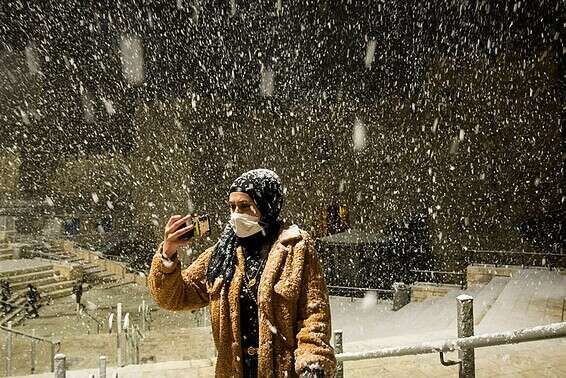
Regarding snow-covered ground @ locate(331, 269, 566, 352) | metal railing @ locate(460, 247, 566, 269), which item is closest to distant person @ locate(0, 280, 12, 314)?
snow-covered ground @ locate(331, 269, 566, 352)

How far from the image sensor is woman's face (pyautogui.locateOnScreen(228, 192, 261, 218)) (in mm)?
2305

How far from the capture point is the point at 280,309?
7.02ft

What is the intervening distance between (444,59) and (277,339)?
22874mm

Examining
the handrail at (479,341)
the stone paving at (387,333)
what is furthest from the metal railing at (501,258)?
the handrail at (479,341)

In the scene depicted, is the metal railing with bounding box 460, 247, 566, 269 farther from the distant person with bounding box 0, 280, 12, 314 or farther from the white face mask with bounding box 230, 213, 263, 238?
the distant person with bounding box 0, 280, 12, 314

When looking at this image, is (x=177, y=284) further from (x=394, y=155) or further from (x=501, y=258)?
(x=394, y=155)

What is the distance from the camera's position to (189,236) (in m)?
2.31

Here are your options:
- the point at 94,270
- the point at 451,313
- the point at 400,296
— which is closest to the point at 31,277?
the point at 94,270

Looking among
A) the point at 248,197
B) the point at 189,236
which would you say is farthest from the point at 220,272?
the point at 248,197

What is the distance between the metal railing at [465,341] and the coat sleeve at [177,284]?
1.83m

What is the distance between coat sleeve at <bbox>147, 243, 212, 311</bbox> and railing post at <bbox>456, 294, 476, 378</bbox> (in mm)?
2285

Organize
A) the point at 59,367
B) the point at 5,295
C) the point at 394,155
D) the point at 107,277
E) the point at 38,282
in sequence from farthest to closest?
the point at 394,155
the point at 107,277
the point at 38,282
the point at 5,295
the point at 59,367

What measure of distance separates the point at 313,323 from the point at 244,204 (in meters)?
0.71

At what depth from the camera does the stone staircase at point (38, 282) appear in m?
15.5
